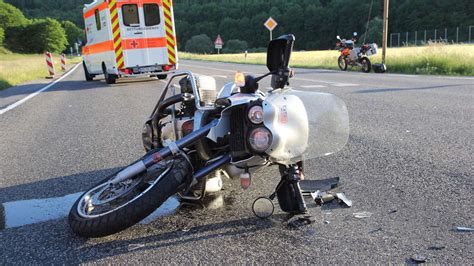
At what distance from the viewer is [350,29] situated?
104 m

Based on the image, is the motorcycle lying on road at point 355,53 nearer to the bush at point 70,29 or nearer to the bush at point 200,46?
the bush at point 200,46

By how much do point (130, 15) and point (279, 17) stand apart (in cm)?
10578

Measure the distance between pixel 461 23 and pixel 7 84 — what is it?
82.0 metres

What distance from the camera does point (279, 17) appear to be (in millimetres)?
116438

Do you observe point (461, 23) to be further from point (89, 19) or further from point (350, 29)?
point (89, 19)

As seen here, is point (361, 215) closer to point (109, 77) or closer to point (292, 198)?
point (292, 198)

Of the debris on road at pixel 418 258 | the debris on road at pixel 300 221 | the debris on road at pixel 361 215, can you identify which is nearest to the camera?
the debris on road at pixel 418 258

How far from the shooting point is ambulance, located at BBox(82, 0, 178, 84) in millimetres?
14898

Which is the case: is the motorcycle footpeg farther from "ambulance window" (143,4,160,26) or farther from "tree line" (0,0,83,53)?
"tree line" (0,0,83,53)

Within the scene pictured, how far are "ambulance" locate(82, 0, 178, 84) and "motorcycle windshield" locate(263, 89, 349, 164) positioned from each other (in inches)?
502

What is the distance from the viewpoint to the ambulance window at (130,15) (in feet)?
49.0

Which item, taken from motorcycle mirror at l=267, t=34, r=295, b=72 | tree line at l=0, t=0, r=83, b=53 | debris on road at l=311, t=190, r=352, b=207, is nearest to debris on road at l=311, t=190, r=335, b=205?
debris on road at l=311, t=190, r=352, b=207

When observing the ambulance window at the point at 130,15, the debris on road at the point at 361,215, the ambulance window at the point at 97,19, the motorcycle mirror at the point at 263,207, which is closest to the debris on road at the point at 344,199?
the debris on road at the point at 361,215

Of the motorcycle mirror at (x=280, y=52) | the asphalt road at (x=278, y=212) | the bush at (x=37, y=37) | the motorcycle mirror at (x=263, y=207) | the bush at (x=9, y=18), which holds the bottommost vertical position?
the asphalt road at (x=278, y=212)
